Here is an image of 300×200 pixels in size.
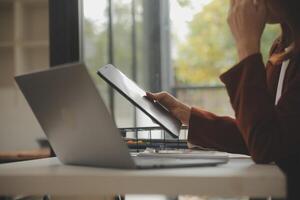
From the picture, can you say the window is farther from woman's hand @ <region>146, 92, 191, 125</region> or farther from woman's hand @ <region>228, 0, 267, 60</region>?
woman's hand @ <region>228, 0, 267, 60</region>

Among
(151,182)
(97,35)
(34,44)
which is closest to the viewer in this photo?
(151,182)

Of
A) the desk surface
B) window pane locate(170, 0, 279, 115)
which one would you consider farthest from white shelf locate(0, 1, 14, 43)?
the desk surface

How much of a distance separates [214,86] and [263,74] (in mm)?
2712

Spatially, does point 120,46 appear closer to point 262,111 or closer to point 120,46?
point 120,46

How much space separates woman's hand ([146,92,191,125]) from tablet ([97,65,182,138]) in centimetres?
4

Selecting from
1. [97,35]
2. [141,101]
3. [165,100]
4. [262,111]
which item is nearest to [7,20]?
[97,35]

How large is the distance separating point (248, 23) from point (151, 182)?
14.9 inches

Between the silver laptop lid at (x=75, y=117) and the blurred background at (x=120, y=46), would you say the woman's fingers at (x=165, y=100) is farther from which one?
the silver laptop lid at (x=75, y=117)

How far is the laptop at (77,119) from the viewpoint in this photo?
0.61 m

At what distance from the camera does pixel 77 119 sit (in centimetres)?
66

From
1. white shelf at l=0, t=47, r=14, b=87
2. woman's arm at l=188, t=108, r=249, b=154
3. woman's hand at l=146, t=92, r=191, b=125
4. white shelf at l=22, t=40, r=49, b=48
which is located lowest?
woman's arm at l=188, t=108, r=249, b=154

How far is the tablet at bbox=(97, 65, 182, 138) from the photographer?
0.84 metres

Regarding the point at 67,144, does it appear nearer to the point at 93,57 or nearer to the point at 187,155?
the point at 187,155

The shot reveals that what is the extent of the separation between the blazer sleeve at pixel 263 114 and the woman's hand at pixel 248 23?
40mm
